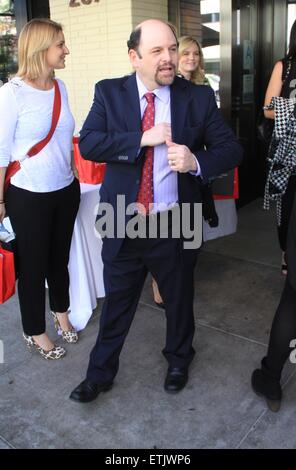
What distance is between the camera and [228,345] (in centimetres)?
296

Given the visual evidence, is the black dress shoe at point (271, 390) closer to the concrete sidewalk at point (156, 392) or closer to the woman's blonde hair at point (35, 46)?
the concrete sidewalk at point (156, 392)

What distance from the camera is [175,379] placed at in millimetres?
2555

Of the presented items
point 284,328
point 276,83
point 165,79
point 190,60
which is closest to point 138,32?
point 165,79

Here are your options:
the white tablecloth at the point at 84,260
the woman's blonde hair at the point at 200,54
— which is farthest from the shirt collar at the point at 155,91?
the woman's blonde hair at the point at 200,54

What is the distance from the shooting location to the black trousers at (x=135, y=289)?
2.34 metres

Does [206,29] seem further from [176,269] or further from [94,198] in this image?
[176,269]

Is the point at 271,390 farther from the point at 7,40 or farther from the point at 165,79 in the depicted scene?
the point at 7,40

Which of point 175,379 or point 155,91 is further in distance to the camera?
point 175,379

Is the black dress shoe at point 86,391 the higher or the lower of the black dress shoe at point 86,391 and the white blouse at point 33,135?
the lower

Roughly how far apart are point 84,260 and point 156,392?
3.49ft

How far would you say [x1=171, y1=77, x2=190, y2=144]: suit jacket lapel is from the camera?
7.07ft
